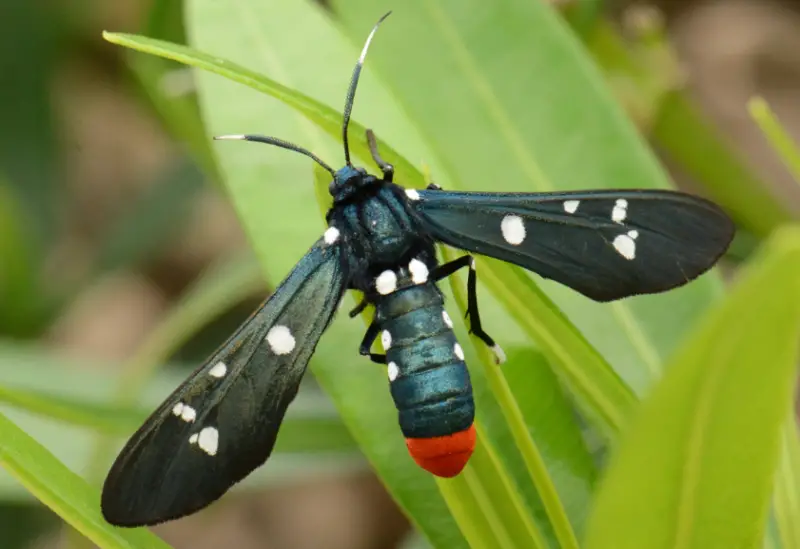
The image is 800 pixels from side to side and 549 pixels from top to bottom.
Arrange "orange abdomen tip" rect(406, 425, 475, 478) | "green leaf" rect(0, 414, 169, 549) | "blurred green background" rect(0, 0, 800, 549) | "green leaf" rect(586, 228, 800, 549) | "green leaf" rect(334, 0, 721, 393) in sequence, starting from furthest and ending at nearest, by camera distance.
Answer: "blurred green background" rect(0, 0, 800, 549), "green leaf" rect(334, 0, 721, 393), "orange abdomen tip" rect(406, 425, 475, 478), "green leaf" rect(0, 414, 169, 549), "green leaf" rect(586, 228, 800, 549)

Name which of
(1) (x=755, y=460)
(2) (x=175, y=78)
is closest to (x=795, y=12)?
(2) (x=175, y=78)

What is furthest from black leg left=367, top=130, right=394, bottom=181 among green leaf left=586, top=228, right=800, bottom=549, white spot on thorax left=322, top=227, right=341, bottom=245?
green leaf left=586, top=228, right=800, bottom=549

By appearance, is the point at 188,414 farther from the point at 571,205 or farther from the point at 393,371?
the point at 571,205

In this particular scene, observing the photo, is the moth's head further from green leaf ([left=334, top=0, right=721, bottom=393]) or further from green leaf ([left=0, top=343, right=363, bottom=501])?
green leaf ([left=0, top=343, right=363, bottom=501])

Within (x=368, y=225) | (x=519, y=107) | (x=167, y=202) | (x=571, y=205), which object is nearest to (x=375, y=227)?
(x=368, y=225)

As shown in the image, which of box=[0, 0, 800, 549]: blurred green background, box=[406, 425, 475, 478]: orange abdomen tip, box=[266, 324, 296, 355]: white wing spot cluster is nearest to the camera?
box=[406, 425, 475, 478]: orange abdomen tip

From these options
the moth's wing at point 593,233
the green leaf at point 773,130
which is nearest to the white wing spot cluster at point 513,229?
the moth's wing at point 593,233
